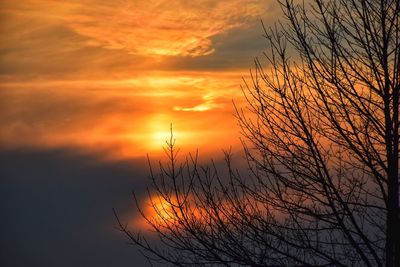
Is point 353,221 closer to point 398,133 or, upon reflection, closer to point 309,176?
point 309,176

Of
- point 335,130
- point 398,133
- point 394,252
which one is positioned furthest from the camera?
point 335,130

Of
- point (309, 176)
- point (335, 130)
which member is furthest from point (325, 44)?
point (309, 176)

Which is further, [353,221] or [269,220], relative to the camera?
[269,220]

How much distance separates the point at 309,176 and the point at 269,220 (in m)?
0.72

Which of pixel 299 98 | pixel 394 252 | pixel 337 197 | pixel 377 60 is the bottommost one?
pixel 394 252

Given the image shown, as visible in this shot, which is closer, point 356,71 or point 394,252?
point 394,252

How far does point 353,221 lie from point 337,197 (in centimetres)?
31

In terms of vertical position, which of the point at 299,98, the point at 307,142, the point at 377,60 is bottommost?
the point at 307,142

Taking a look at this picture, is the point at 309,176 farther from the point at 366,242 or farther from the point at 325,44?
the point at 325,44

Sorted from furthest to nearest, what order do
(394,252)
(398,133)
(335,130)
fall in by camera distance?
(335,130)
(398,133)
(394,252)

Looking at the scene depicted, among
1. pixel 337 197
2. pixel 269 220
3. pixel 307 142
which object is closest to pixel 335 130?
pixel 307 142

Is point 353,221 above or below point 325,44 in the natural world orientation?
below

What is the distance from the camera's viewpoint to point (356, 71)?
613 centimetres

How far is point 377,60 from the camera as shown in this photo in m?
5.97
